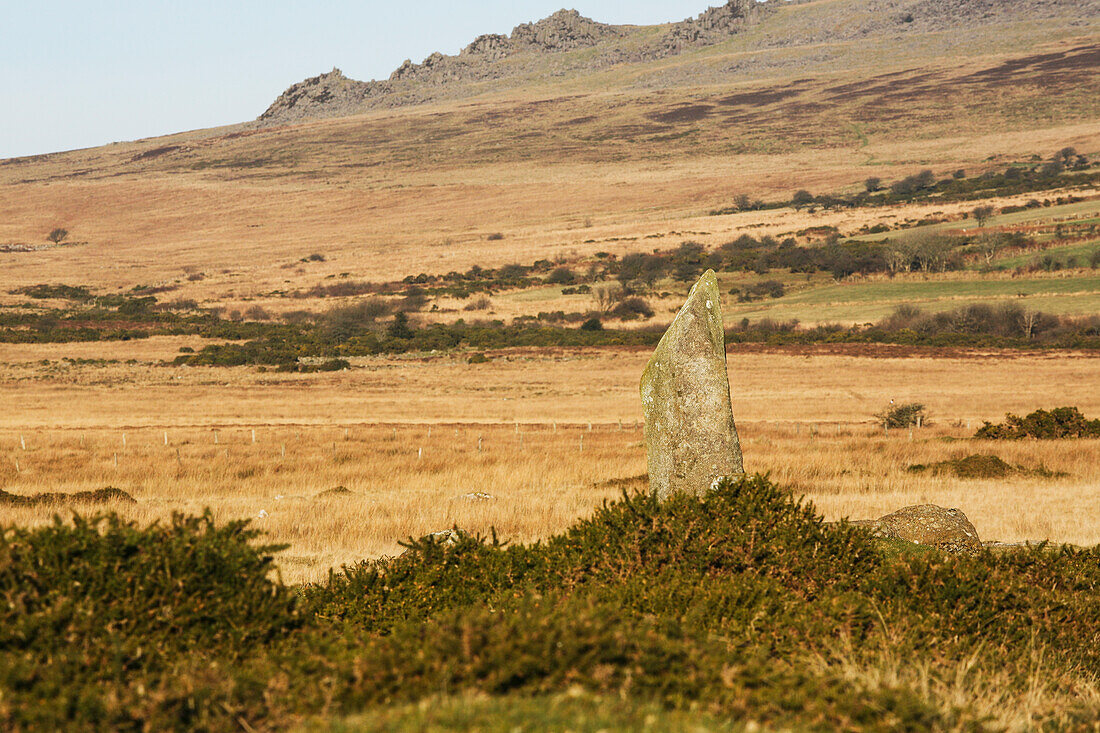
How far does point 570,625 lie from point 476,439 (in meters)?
25.9

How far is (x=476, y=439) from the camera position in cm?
3094

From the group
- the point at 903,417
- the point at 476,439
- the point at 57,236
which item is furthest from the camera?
the point at 57,236

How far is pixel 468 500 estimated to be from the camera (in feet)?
59.0

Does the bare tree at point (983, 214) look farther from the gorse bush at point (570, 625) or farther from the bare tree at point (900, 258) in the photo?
the gorse bush at point (570, 625)

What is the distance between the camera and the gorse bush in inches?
192

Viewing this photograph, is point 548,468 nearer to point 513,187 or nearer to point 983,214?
point 983,214

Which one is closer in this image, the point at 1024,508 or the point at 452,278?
the point at 1024,508

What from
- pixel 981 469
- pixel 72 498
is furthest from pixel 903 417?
pixel 72 498

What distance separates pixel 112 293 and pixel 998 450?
291 feet

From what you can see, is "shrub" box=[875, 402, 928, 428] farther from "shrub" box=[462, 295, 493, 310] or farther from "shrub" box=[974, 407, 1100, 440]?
"shrub" box=[462, 295, 493, 310]

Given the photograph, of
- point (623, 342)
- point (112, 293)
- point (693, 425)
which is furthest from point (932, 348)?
point (112, 293)

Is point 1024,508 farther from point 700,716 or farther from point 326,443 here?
point 326,443

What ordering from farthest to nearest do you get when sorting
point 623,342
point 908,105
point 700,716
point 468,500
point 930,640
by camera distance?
point 908,105
point 623,342
point 468,500
point 930,640
point 700,716

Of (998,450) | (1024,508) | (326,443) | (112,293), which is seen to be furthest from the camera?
(112,293)
